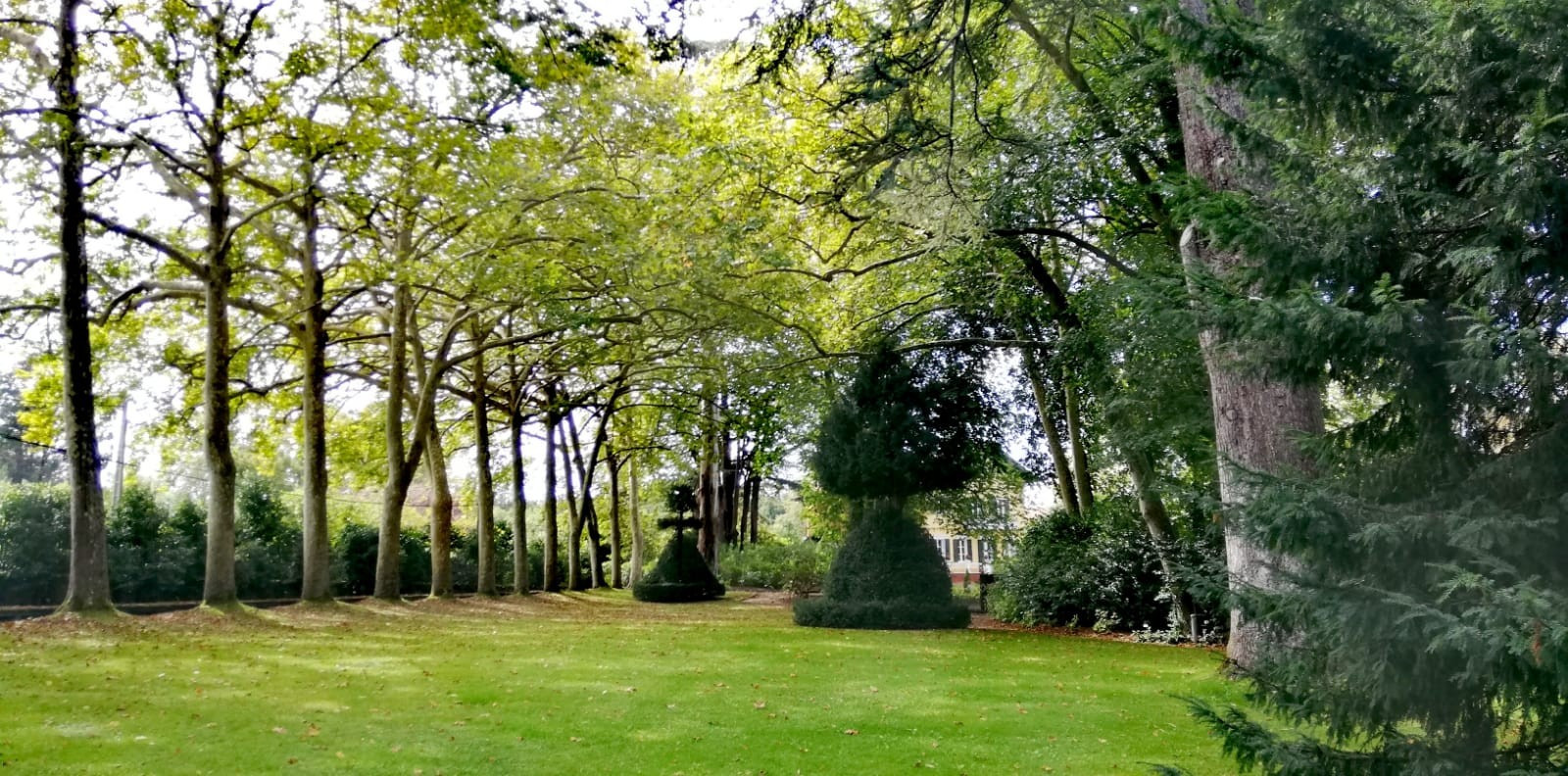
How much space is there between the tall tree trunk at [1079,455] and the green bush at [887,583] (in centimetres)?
383

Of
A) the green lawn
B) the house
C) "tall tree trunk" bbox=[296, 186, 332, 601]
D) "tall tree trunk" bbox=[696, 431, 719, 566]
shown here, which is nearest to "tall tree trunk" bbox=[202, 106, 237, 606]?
the green lawn

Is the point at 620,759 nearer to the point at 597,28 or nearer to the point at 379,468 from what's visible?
the point at 597,28

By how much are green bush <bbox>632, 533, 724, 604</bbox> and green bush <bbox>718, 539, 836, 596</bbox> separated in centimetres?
386

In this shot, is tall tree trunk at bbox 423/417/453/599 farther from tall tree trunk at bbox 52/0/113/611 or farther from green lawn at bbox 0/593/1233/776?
tall tree trunk at bbox 52/0/113/611

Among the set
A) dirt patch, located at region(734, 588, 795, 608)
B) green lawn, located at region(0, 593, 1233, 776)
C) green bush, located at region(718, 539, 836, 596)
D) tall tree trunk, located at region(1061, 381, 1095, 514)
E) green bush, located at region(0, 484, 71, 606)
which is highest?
tall tree trunk, located at region(1061, 381, 1095, 514)

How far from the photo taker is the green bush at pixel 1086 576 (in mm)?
17266

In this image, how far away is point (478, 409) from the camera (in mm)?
23484

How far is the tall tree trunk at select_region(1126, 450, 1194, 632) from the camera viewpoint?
51.9 ft

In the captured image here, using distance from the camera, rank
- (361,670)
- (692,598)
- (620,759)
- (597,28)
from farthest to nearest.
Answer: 1. (692,598)
2. (361,670)
3. (597,28)
4. (620,759)

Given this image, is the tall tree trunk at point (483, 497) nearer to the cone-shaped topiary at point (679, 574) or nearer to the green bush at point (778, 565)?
the cone-shaped topiary at point (679, 574)

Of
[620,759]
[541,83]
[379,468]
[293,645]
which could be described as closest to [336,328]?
[379,468]

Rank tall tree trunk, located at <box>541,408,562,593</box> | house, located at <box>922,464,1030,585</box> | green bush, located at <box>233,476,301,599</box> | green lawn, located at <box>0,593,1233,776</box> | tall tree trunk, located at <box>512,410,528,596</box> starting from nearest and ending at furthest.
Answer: green lawn, located at <box>0,593,1233,776</box> → house, located at <box>922,464,1030,585</box> → green bush, located at <box>233,476,301,599</box> → tall tree trunk, located at <box>512,410,528,596</box> → tall tree trunk, located at <box>541,408,562,593</box>

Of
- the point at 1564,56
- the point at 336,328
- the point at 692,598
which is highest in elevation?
the point at 336,328

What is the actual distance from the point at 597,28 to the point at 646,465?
2814cm
